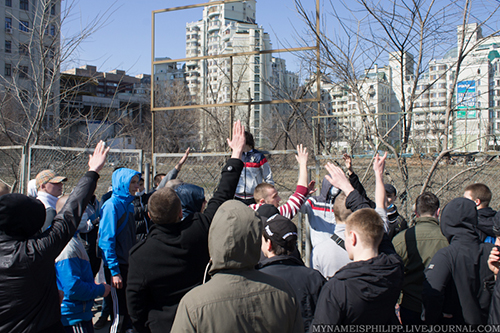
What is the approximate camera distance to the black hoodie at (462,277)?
8.79 ft

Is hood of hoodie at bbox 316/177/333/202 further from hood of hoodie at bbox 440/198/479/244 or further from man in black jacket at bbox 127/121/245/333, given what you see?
man in black jacket at bbox 127/121/245/333

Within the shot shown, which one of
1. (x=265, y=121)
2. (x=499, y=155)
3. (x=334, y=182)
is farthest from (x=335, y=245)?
(x=265, y=121)

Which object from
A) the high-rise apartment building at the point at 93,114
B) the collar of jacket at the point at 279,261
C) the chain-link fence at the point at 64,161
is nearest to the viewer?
the collar of jacket at the point at 279,261

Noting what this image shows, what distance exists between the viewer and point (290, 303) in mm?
1591

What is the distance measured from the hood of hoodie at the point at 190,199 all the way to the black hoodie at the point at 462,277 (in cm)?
188

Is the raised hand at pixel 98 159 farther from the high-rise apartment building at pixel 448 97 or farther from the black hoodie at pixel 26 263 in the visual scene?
the high-rise apartment building at pixel 448 97

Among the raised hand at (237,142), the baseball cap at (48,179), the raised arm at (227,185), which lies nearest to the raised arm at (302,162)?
the raised hand at (237,142)

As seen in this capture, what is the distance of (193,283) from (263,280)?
0.86 meters

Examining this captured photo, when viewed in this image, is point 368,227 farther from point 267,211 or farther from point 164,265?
point 164,265

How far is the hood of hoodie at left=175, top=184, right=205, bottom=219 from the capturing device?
2.73 metres

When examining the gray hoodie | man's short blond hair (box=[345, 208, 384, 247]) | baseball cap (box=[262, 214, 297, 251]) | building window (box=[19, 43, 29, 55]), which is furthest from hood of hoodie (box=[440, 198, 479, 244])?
building window (box=[19, 43, 29, 55])

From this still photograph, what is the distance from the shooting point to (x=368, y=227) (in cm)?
217

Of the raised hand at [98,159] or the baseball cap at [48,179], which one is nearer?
the raised hand at [98,159]

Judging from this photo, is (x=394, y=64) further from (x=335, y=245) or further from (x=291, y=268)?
(x=291, y=268)
